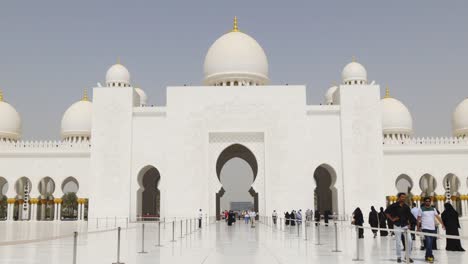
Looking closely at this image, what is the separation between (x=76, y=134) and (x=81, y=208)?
5934mm

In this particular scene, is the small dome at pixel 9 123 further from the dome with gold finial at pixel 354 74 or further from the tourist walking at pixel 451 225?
the tourist walking at pixel 451 225

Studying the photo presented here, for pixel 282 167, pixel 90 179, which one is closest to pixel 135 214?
pixel 90 179

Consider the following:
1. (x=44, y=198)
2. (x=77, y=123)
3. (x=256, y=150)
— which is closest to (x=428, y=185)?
(x=256, y=150)

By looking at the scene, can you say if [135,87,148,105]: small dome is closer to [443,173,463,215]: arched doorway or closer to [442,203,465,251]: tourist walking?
[443,173,463,215]: arched doorway

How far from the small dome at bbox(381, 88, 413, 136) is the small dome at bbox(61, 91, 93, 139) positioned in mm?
17596

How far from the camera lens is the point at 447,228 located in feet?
29.6

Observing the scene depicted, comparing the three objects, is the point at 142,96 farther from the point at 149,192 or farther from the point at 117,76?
the point at 149,192

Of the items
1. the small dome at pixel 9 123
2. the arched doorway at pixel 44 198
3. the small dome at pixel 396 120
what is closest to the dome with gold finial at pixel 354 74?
the small dome at pixel 396 120

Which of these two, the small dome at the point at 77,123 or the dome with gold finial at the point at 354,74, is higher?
the dome with gold finial at the point at 354,74

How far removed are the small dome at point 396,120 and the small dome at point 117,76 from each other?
1530 cm

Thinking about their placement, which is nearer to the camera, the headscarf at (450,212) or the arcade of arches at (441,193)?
the headscarf at (450,212)

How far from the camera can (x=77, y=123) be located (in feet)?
99.3

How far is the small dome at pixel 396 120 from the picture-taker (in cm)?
3061

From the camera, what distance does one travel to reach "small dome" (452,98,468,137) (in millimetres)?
30125
